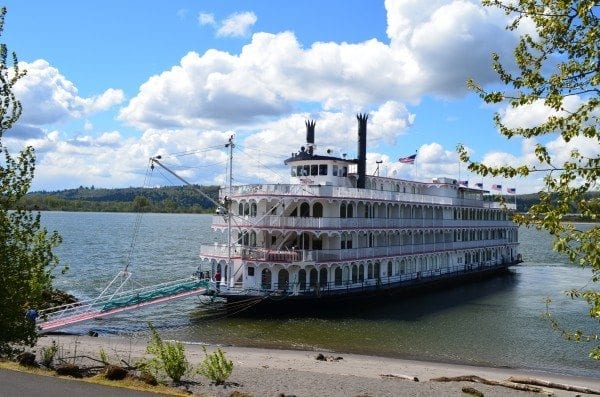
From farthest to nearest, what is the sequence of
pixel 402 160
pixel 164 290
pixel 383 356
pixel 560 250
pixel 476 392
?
1. pixel 402 160
2. pixel 164 290
3. pixel 383 356
4. pixel 476 392
5. pixel 560 250

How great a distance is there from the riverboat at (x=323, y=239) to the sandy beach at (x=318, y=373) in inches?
295

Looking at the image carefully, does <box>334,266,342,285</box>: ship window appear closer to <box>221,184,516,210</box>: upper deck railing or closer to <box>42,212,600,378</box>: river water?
<box>42,212,600,378</box>: river water

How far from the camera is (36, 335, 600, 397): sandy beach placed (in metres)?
18.3

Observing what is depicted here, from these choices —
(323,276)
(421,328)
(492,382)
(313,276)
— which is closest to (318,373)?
(492,382)

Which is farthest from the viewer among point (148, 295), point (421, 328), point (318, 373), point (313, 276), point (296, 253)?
point (313, 276)

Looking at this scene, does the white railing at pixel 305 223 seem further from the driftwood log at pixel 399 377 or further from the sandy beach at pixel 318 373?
the driftwood log at pixel 399 377

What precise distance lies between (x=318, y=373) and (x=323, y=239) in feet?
52.0

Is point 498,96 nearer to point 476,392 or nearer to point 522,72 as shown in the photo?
point 522,72

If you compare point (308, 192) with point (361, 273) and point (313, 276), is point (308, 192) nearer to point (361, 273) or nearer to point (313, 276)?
point (313, 276)

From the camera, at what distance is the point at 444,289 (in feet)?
160

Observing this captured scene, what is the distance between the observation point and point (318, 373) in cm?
2144

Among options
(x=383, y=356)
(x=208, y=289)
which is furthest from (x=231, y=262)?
(x=383, y=356)

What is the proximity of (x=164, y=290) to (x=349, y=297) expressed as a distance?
12.3 m

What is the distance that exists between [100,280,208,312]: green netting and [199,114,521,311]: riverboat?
1110 millimetres
